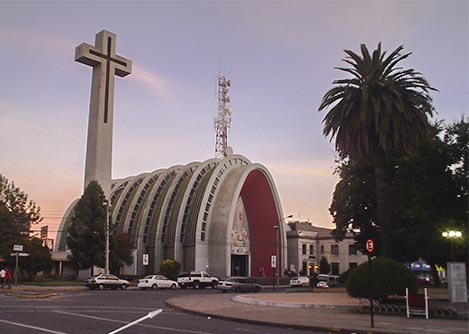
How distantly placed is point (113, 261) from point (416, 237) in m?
34.3

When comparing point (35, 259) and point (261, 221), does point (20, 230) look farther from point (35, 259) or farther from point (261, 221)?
point (261, 221)

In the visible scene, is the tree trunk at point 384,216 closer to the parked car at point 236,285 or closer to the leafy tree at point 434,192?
the leafy tree at point 434,192

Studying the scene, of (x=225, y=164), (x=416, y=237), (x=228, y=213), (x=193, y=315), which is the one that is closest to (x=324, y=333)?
(x=193, y=315)

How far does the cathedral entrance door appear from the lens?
79.8 m

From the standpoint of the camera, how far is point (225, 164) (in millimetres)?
77688

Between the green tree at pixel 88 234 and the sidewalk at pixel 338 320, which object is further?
the green tree at pixel 88 234

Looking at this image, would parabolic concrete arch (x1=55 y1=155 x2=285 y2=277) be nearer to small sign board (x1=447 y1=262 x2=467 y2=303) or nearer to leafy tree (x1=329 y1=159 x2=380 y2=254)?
leafy tree (x1=329 y1=159 x2=380 y2=254)

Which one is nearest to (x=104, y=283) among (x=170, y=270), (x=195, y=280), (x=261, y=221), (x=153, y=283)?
(x=153, y=283)

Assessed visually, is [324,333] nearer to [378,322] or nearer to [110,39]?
[378,322]

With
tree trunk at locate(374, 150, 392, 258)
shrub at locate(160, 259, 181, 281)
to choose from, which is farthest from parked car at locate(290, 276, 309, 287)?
tree trunk at locate(374, 150, 392, 258)

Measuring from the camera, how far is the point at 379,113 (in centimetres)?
2681

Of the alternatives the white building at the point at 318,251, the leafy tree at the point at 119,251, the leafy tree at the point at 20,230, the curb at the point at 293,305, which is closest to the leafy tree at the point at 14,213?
the leafy tree at the point at 20,230

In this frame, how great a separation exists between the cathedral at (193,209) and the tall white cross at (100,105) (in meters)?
0.12

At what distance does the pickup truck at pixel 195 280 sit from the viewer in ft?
170
